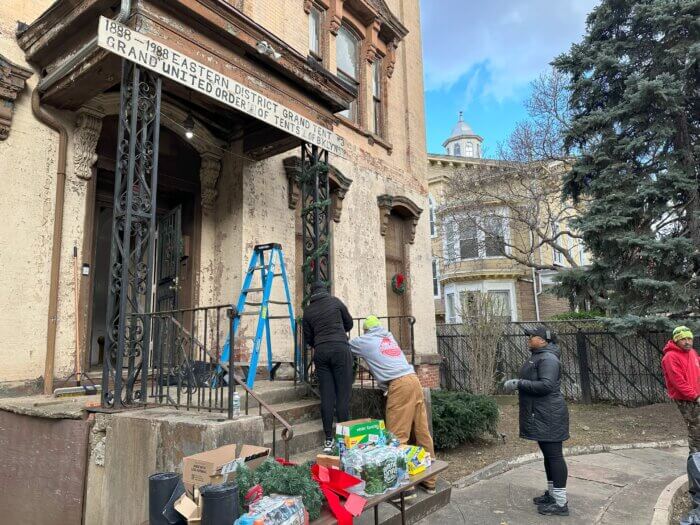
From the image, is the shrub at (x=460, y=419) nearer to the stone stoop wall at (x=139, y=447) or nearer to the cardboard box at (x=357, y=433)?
the cardboard box at (x=357, y=433)

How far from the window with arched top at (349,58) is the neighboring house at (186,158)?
48 mm

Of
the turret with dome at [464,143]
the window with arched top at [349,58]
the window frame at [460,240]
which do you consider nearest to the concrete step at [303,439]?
the window with arched top at [349,58]

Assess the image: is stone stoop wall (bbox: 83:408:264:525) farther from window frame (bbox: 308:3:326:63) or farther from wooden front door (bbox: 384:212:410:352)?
window frame (bbox: 308:3:326:63)

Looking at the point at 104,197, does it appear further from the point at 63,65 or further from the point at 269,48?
the point at 269,48

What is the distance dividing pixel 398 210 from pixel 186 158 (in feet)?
17.8

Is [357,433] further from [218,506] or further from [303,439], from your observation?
[218,506]

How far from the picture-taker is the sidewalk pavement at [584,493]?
4.94 meters

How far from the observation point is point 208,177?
26.6 feet

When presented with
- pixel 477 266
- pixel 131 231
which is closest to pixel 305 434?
pixel 131 231

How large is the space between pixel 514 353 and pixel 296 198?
30.2ft

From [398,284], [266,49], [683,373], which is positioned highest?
[266,49]

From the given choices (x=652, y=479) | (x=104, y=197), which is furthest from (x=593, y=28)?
(x=104, y=197)

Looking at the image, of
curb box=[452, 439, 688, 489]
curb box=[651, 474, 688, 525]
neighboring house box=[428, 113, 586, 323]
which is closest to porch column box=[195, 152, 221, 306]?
curb box=[452, 439, 688, 489]

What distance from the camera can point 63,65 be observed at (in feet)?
18.6
